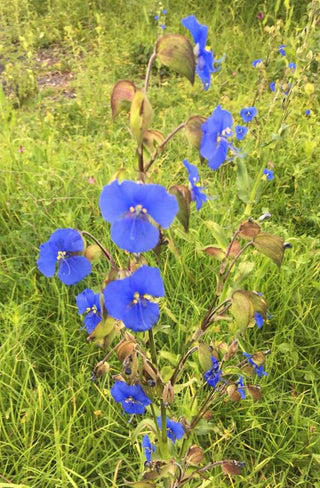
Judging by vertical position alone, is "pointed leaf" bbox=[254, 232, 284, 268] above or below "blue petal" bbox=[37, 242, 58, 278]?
above

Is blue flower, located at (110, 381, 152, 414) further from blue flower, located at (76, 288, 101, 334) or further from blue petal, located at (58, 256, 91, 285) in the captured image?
blue petal, located at (58, 256, 91, 285)

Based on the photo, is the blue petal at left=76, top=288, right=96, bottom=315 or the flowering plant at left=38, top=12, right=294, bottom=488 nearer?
the flowering plant at left=38, top=12, right=294, bottom=488

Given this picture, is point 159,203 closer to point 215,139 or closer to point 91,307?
point 215,139

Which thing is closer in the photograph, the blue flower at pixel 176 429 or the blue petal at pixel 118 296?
the blue petal at pixel 118 296

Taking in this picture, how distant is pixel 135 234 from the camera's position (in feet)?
2.35

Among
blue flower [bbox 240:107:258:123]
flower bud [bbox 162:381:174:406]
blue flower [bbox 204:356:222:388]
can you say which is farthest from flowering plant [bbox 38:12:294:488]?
blue flower [bbox 240:107:258:123]

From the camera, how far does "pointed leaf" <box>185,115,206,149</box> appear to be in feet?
2.57

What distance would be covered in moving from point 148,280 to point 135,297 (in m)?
0.04

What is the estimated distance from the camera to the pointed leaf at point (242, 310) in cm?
90

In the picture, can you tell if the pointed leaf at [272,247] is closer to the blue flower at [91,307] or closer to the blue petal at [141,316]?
the blue petal at [141,316]

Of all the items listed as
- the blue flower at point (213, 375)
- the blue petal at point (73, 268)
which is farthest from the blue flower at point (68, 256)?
Result: the blue flower at point (213, 375)

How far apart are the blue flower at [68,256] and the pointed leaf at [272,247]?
0.34 metres

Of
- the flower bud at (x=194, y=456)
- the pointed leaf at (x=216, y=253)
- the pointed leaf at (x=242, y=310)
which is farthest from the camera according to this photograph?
the flower bud at (x=194, y=456)

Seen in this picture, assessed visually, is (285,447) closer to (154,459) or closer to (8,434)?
(154,459)
